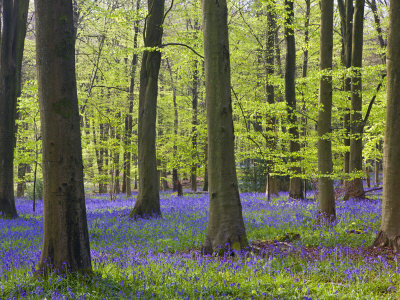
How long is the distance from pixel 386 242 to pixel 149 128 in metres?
7.54

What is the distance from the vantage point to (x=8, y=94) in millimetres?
11953

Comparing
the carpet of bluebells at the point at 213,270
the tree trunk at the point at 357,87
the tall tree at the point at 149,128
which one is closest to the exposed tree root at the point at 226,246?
the carpet of bluebells at the point at 213,270

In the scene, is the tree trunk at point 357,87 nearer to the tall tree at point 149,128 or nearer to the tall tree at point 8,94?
the tall tree at point 149,128

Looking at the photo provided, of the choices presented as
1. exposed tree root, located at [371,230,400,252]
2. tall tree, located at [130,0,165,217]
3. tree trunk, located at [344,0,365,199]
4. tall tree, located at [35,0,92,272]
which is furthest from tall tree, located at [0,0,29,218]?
tree trunk, located at [344,0,365,199]

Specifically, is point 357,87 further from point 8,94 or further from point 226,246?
point 8,94

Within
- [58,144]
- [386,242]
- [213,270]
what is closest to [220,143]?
[213,270]

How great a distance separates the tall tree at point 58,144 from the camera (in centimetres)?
420

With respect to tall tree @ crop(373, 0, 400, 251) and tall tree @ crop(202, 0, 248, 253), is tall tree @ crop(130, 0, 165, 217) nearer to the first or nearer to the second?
tall tree @ crop(202, 0, 248, 253)

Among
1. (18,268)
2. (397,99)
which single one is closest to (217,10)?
(397,99)

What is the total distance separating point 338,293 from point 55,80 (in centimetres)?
424

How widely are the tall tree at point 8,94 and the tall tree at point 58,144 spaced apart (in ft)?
28.6

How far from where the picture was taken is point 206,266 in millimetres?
4773

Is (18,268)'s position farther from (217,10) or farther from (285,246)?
(217,10)

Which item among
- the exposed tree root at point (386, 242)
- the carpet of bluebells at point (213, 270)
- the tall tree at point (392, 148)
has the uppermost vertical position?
the tall tree at point (392, 148)
